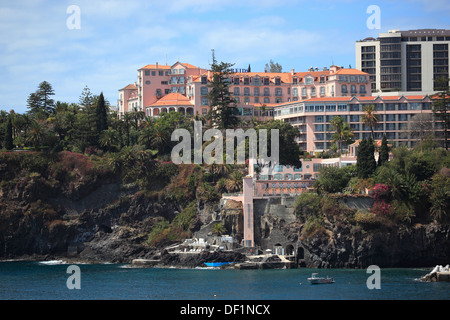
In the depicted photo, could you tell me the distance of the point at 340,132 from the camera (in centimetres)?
13750

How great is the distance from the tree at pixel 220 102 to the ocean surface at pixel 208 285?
3704 centimetres

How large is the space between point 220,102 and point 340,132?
67.9 feet

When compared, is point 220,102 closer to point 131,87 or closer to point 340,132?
point 340,132

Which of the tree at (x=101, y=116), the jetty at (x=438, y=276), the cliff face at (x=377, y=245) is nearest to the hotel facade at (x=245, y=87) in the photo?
the tree at (x=101, y=116)

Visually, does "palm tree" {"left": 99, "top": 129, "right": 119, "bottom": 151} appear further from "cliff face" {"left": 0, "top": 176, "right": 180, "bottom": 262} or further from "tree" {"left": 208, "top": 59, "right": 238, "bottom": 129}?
"tree" {"left": 208, "top": 59, "right": 238, "bottom": 129}

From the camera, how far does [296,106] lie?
148 m

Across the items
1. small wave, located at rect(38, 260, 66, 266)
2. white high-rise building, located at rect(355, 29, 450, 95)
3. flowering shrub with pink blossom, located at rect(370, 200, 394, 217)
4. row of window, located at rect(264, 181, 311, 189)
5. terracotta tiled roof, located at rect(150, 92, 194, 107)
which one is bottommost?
small wave, located at rect(38, 260, 66, 266)

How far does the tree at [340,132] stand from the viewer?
13775cm

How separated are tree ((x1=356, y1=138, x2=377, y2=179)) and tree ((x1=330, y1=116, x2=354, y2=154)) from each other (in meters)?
21.5

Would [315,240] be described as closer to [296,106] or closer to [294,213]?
[294,213]

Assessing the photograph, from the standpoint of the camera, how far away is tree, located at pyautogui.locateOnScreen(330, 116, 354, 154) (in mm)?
137750

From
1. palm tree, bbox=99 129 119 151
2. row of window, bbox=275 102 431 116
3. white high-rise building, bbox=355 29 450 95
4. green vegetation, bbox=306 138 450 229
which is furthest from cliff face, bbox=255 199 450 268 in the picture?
white high-rise building, bbox=355 29 450 95

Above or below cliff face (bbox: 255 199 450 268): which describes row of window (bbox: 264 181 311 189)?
above
